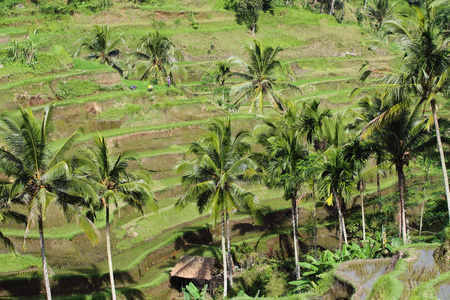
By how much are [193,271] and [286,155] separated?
21.1ft

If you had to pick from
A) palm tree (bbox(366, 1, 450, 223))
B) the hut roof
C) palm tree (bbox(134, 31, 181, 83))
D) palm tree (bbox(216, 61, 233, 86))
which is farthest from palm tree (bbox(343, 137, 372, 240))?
palm tree (bbox(216, 61, 233, 86))

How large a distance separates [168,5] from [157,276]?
38476 millimetres

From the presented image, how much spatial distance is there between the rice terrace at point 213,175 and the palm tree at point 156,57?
0.48 feet

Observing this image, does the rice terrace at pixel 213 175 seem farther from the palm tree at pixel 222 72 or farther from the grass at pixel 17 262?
the palm tree at pixel 222 72

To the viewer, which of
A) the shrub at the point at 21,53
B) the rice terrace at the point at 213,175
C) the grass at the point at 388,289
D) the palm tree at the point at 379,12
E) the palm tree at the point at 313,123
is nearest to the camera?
the grass at the point at 388,289

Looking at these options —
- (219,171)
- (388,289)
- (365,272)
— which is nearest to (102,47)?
(219,171)

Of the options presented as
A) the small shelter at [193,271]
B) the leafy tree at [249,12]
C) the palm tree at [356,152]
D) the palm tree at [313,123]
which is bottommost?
the small shelter at [193,271]

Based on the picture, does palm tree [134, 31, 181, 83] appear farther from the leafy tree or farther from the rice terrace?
the leafy tree

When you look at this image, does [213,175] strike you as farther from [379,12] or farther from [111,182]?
[379,12]

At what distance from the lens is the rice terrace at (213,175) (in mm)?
15508

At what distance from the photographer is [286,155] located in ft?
72.5

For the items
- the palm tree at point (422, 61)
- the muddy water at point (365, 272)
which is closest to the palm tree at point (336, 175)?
the palm tree at point (422, 61)

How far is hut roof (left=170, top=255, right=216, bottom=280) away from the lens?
22.1 metres

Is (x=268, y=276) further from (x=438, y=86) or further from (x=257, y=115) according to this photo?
(x=257, y=115)
